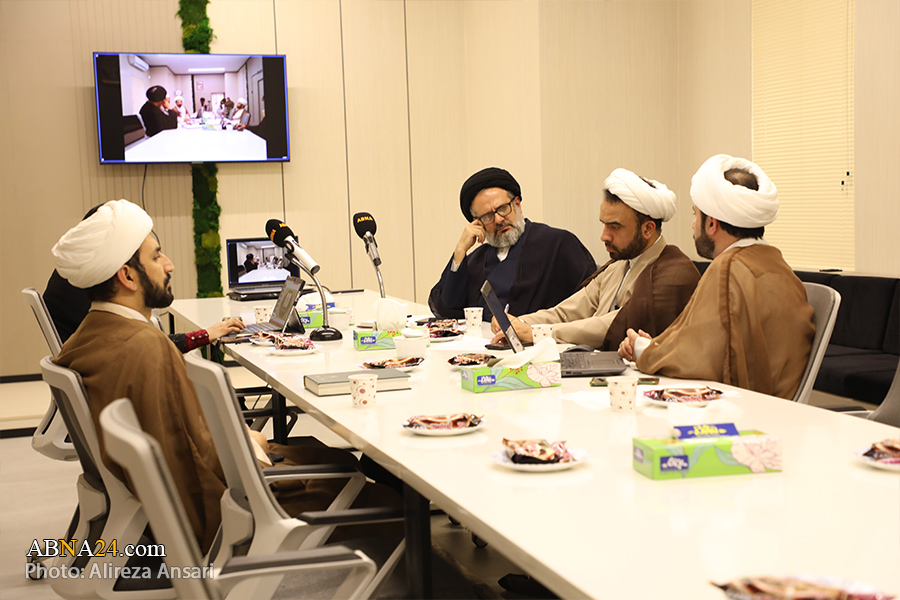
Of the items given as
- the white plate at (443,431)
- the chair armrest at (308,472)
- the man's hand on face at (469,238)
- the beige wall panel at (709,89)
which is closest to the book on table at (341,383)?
the chair armrest at (308,472)

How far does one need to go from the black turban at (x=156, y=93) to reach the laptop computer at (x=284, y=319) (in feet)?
12.5

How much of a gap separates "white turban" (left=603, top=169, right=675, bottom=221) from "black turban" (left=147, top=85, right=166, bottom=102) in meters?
4.66

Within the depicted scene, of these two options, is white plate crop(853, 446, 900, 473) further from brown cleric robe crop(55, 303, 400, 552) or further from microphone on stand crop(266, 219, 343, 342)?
microphone on stand crop(266, 219, 343, 342)

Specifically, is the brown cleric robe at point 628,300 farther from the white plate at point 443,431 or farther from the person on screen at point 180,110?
the person on screen at point 180,110

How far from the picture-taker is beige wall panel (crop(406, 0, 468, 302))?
302 inches

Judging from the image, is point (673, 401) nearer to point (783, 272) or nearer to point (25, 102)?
point (783, 272)

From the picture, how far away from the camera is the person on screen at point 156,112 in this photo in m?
6.73

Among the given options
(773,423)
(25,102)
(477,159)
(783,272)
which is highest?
(25,102)

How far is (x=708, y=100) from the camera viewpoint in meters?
6.64

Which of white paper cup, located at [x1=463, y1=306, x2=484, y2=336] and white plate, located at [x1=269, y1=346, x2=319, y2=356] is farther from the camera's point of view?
white paper cup, located at [x1=463, y1=306, x2=484, y2=336]

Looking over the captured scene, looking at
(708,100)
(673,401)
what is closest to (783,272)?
(673,401)

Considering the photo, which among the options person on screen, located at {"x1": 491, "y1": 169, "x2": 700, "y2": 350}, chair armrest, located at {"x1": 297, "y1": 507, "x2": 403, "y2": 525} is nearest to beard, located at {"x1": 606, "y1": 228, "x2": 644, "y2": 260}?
person on screen, located at {"x1": 491, "y1": 169, "x2": 700, "y2": 350}

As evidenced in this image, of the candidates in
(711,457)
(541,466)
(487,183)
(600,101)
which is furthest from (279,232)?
(600,101)

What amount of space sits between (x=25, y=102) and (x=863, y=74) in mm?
6011
